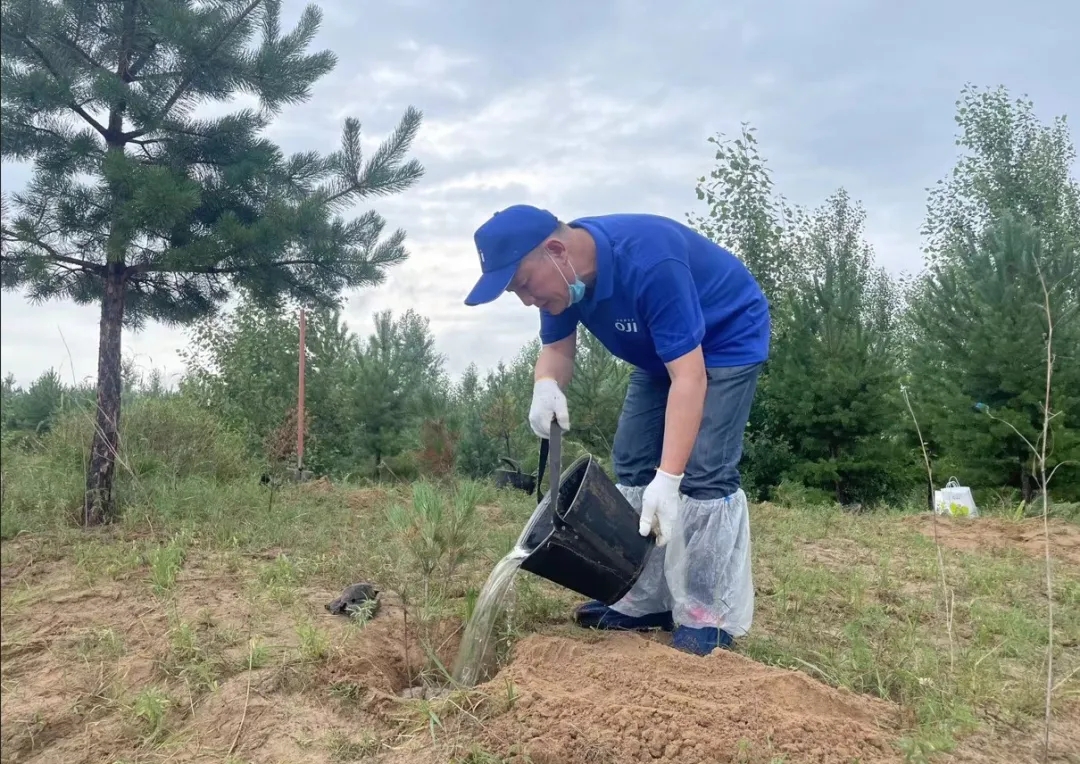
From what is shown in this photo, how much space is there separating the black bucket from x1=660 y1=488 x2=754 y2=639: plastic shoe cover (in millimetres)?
139

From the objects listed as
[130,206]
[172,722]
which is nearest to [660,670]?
[172,722]

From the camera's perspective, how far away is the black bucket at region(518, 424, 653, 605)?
7.43ft

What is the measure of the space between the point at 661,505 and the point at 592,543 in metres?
0.23

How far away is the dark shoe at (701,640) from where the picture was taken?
248 cm

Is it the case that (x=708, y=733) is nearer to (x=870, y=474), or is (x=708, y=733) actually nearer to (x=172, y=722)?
(x=172, y=722)

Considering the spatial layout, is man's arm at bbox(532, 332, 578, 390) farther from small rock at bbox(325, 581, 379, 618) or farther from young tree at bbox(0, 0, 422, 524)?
young tree at bbox(0, 0, 422, 524)

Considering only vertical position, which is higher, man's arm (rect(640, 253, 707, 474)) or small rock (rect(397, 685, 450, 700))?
man's arm (rect(640, 253, 707, 474))

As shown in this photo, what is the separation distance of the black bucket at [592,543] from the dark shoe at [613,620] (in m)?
0.35

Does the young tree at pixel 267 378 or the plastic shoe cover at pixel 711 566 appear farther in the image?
the young tree at pixel 267 378

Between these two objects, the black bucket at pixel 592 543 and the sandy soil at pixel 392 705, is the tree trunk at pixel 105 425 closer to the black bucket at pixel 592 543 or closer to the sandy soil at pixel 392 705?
the sandy soil at pixel 392 705

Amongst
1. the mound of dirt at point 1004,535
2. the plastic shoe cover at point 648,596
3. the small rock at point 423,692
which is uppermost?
the plastic shoe cover at point 648,596

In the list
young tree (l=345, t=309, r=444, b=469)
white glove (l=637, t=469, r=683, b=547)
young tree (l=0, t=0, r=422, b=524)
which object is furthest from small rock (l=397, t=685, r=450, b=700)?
young tree (l=345, t=309, r=444, b=469)

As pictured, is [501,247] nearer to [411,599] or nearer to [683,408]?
[683,408]

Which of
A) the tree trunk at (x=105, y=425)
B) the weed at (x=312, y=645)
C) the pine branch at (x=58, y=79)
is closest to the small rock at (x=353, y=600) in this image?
the weed at (x=312, y=645)
